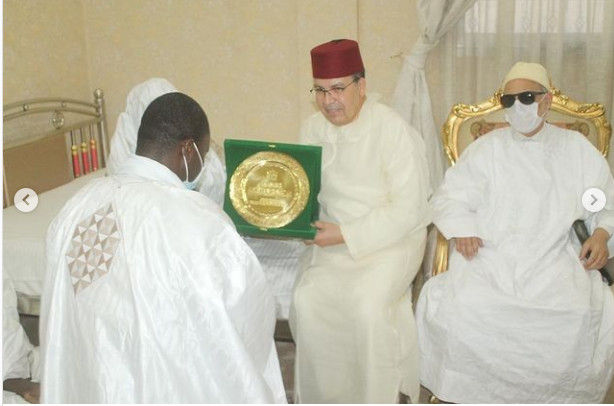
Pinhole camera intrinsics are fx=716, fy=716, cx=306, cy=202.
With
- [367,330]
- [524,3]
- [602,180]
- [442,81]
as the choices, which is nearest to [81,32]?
[442,81]

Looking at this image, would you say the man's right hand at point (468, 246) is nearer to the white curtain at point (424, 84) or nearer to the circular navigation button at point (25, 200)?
the white curtain at point (424, 84)

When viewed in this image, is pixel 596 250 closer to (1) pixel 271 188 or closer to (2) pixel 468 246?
(2) pixel 468 246

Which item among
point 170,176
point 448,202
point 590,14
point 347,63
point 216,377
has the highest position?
point 590,14

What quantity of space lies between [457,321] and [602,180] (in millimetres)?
866

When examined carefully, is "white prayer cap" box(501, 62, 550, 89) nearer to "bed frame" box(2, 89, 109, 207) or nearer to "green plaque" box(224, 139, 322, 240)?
"green plaque" box(224, 139, 322, 240)

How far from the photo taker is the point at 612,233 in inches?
115

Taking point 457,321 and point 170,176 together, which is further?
point 457,321

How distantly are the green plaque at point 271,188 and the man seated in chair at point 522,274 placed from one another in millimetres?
589

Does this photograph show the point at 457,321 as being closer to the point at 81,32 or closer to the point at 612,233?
the point at 612,233

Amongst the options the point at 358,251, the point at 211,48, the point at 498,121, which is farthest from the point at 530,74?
the point at 211,48

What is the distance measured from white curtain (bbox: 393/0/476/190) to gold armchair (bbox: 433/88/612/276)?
72 centimetres

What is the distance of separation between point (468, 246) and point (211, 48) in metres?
2.59

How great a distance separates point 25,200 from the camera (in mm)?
4180

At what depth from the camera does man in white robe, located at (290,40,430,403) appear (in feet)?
9.51
